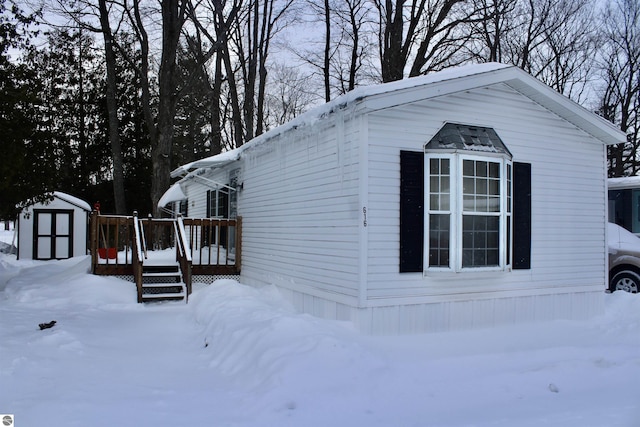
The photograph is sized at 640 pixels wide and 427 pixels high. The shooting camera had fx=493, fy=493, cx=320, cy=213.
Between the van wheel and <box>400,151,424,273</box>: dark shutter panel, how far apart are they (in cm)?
595

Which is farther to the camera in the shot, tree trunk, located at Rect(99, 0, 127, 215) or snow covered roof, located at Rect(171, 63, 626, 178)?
tree trunk, located at Rect(99, 0, 127, 215)

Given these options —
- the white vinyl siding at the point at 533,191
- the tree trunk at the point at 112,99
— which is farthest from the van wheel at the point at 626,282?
the tree trunk at the point at 112,99

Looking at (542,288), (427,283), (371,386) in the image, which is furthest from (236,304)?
(542,288)

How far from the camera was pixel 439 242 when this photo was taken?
6.55 metres

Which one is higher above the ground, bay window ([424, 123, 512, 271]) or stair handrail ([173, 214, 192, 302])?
bay window ([424, 123, 512, 271])

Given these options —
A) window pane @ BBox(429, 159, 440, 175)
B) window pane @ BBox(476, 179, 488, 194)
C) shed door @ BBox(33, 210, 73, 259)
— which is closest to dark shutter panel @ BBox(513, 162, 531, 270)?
window pane @ BBox(476, 179, 488, 194)

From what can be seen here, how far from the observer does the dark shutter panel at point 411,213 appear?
6402 mm

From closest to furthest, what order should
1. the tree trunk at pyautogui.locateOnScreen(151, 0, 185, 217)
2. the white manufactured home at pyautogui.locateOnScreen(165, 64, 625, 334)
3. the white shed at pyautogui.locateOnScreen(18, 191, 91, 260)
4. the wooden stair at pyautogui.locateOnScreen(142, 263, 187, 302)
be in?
the white manufactured home at pyautogui.locateOnScreen(165, 64, 625, 334)
the wooden stair at pyautogui.locateOnScreen(142, 263, 187, 302)
the tree trunk at pyautogui.locateOnScreen(151, 0, 185, 217)
the white shed at pyautogui.locateOnScreen(18, 191, 91, 260)

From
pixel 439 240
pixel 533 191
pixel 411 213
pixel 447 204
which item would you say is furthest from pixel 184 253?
pixel 533 191

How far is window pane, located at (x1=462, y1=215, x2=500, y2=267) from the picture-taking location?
6.65 metres

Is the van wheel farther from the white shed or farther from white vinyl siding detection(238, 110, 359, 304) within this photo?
the white shed

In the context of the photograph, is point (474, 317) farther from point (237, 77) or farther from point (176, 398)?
point (237, 77)

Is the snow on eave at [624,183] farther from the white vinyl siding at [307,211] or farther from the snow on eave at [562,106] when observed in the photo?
the white vinyl siding at [307,211]

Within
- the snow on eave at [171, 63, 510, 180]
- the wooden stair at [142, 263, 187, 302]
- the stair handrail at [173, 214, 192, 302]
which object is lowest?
the wooden stair at [142, 263, 187, 302]
